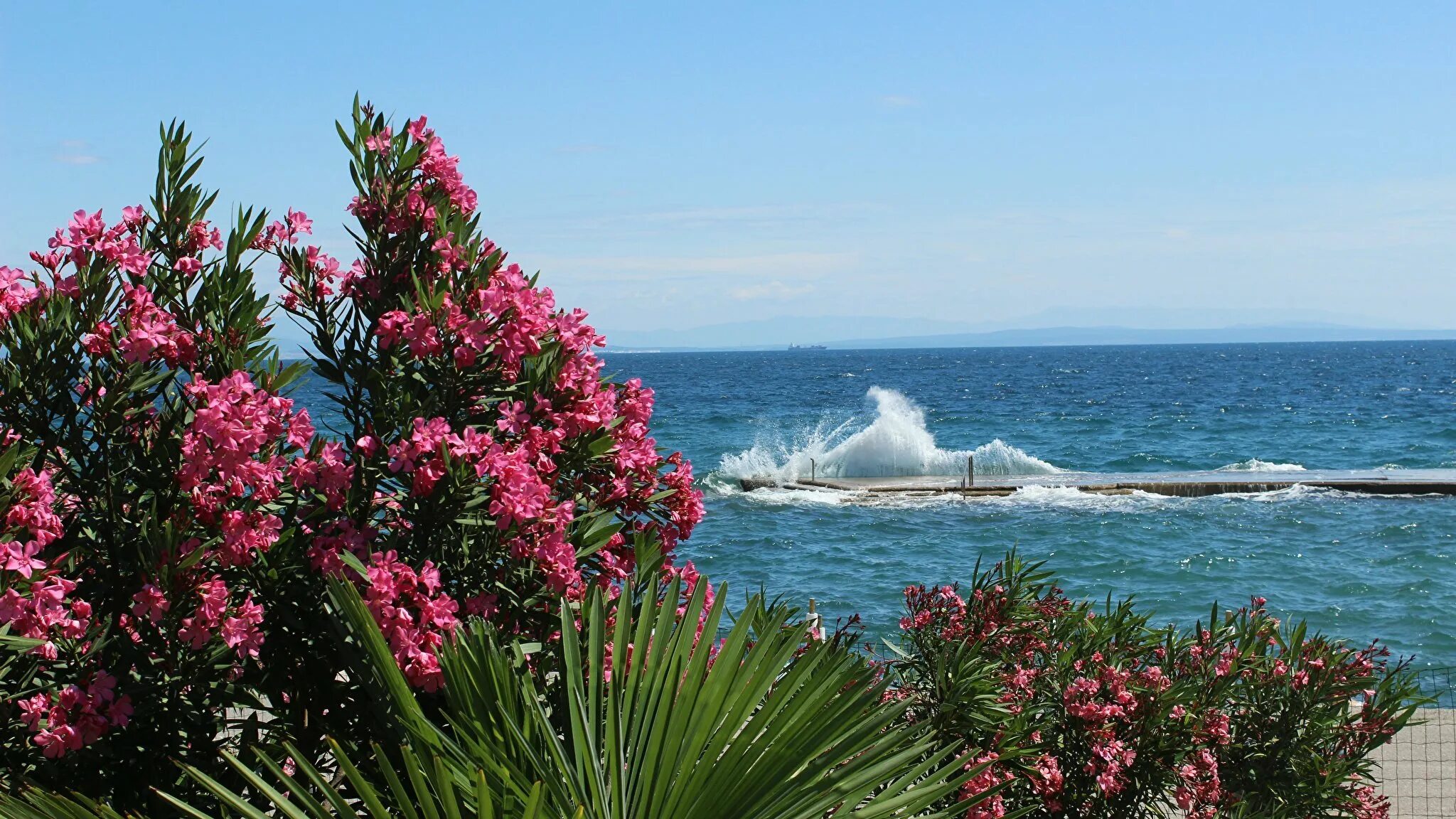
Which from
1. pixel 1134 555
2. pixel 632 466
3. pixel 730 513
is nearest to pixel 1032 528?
pixel 1134 555

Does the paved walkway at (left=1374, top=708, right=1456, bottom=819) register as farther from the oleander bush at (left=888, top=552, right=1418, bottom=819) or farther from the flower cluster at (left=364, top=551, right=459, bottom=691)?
the flower cluster at (left=364, top=551, right=459, bottom=691)

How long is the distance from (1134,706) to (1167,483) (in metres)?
29.0

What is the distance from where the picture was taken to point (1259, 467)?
3819 centimetres

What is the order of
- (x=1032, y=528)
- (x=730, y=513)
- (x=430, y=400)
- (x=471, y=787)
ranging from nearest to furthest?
(x=471, y=787) → (x=430, y=400) → (x=1032, y=528) → (x=730, y=513)

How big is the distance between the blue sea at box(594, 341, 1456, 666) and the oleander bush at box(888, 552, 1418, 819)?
87 centimetres

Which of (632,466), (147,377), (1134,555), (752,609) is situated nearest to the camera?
(752,609)

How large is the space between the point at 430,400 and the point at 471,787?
1.09 m

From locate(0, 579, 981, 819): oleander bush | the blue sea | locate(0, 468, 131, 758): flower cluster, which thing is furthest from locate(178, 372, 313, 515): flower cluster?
the blue sea

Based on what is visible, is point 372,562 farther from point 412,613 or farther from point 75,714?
point 75,714

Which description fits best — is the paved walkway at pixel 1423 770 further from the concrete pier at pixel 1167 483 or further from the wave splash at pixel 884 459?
the wave splash at pixel 884 459

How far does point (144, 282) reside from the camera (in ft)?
10.5

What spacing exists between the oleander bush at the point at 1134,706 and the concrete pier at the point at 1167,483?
2645 centimetres

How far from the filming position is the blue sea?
68.8ft

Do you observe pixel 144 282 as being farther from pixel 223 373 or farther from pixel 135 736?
pixel 135 736
